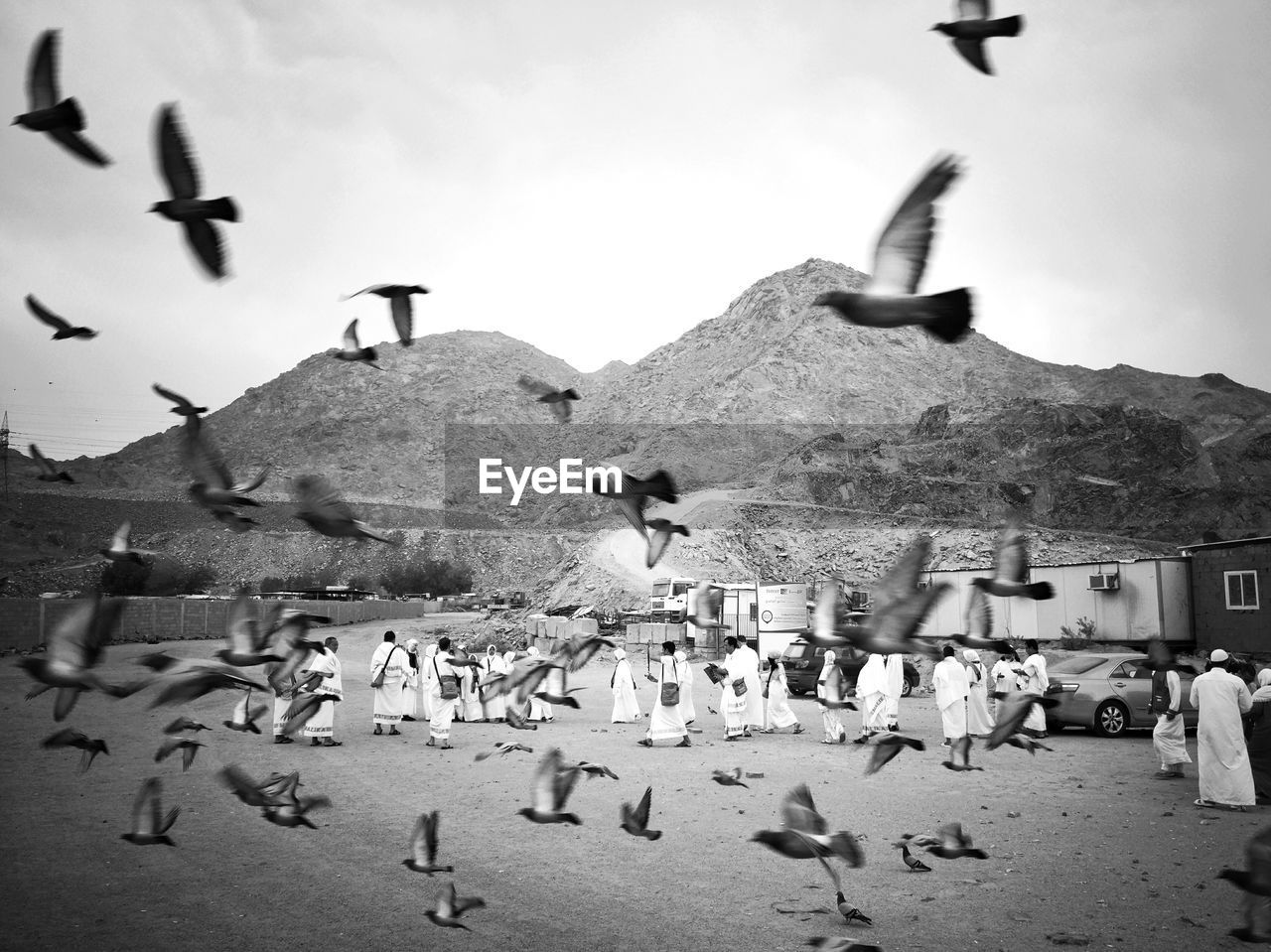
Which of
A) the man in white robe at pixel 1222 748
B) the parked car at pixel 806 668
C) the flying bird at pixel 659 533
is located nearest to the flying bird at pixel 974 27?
the flying bird at pixel 659 533

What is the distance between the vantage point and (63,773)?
Answer: 1164 cm

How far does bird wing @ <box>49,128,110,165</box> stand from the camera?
3678mm

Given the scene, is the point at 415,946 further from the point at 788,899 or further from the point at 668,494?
the point at 668,494

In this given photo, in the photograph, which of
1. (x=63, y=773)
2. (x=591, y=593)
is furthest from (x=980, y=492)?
(x=63, y=773)

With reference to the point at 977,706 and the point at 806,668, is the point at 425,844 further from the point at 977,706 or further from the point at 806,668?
the point at 806,668

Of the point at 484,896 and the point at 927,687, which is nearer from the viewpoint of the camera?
the point at 484,896

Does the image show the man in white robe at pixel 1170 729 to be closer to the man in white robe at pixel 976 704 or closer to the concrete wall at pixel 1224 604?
the man in white robe at pixel 976 704

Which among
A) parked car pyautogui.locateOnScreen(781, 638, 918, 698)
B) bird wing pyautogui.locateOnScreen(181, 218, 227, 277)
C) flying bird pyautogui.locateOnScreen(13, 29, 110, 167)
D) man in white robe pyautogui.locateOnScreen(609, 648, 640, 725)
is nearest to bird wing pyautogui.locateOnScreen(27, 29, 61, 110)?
flying bird pyautogui.locateOnScreen(13, 29, 110, 167)

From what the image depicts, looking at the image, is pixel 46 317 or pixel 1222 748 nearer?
pixel 46 317

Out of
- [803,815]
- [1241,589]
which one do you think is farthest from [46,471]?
[1241,589]

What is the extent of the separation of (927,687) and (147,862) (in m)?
24.7

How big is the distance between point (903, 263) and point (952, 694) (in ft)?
43.5

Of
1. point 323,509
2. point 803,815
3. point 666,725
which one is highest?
point 323,509

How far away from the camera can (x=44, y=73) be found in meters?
3.66
